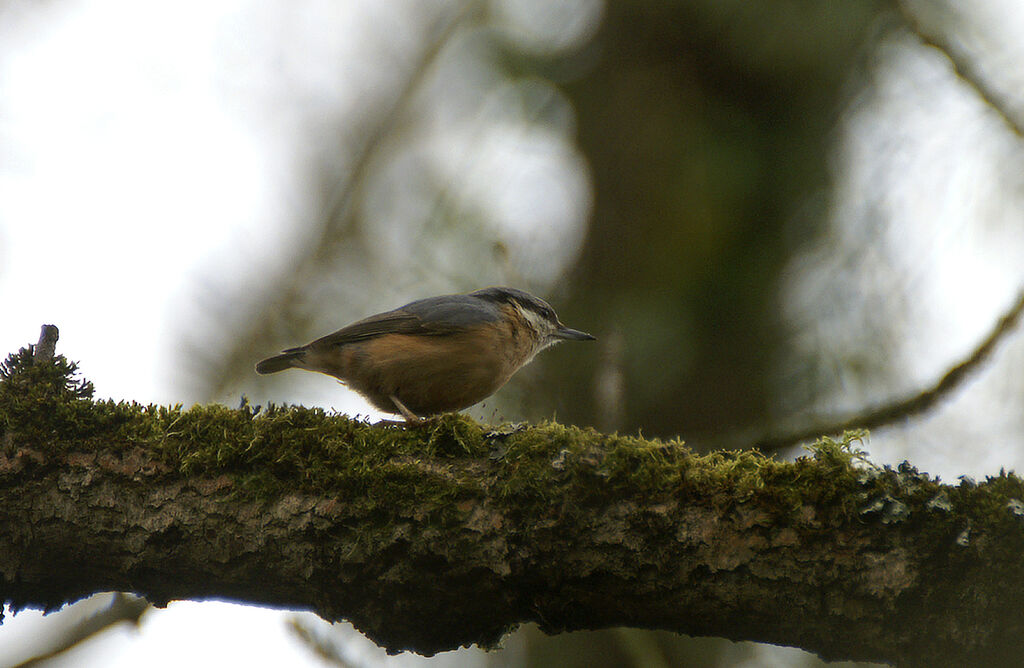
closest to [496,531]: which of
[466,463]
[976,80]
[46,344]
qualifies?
[466,463]

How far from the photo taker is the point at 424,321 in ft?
16.0

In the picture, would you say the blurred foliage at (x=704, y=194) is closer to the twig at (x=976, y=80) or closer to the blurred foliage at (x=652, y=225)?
the blurred foliage at (x=652, y=225)

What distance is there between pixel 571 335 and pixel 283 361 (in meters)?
1.84

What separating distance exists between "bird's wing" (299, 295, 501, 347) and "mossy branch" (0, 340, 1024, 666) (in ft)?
6.11

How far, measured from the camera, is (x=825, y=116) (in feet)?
17.3

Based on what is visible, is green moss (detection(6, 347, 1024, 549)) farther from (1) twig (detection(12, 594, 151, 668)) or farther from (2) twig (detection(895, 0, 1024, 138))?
(2) twig (detection(895, 0, 1024, 138))

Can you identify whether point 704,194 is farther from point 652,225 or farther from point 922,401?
point 922,401

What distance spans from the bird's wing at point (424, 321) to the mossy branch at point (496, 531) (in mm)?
1863

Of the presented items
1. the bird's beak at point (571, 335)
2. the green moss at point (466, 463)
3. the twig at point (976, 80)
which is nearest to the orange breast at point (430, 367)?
the bird's beak at point (571, 335)

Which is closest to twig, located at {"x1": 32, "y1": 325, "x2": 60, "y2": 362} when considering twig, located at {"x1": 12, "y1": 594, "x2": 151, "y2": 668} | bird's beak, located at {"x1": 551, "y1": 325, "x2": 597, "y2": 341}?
twig, located at {"x1": 12, "y1": 594, "x2": 151, "y2": 668}

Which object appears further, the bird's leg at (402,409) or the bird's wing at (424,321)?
the bird's wing at (424,321)

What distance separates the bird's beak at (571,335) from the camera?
5.28 m

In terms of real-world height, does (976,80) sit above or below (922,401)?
above

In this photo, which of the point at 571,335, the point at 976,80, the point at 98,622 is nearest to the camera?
the point at 98,622
